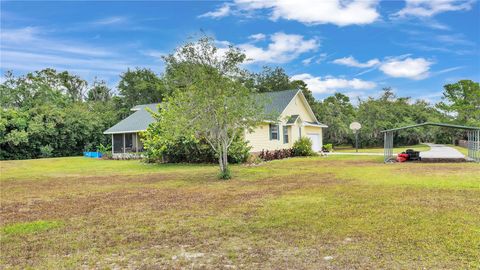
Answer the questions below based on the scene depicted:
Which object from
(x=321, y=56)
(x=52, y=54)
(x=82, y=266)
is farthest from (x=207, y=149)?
(x=82, y=266)

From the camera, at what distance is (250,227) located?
5715mm

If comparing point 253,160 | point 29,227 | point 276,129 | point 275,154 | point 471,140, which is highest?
point 276,129

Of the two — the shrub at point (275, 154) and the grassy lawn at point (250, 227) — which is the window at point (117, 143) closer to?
the shrub at point (275, 154)

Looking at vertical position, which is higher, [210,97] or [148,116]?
[148,116]

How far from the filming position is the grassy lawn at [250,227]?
426 centimetres

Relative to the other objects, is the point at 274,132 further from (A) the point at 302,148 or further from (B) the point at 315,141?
(B) the point at 315,141

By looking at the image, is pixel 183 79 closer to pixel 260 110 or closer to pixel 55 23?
pixel 260 110

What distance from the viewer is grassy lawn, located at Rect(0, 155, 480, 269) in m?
4.26

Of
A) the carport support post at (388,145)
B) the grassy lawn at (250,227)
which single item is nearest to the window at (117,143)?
the grassy lawn at (250,227)

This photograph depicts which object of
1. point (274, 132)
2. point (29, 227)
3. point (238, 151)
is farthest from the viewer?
point (274, 132)

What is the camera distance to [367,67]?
27.9m

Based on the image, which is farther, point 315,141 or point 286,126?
point 315,141

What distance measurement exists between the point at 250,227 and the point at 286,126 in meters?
Answer: 19.7

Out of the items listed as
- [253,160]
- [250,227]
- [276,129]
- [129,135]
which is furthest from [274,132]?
[250,227]
